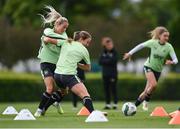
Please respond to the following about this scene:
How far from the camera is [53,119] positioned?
18.1 m

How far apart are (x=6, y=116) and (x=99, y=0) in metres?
62.3

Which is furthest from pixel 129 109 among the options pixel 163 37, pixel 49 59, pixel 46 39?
pixel 163 37

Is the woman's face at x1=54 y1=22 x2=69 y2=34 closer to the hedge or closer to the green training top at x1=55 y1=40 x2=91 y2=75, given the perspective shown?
the green training top at x1=55 y1=40 x2=91 y2=75

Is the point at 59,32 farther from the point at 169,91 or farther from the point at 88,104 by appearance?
the point at 169,91

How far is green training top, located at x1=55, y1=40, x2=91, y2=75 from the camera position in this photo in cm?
1789

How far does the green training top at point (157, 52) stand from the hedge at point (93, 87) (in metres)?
15.6

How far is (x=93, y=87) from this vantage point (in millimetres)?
38750

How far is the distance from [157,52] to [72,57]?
180 inches

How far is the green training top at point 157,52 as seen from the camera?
21812 mm

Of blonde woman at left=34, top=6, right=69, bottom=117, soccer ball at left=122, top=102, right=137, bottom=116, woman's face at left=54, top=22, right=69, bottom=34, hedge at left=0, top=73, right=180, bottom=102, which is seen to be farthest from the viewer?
hedge at left=0, top=73, right=180, bottom=102

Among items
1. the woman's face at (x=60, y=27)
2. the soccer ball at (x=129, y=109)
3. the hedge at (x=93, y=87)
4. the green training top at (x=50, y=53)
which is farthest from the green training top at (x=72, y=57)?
the hedge at (x=93, y=87)

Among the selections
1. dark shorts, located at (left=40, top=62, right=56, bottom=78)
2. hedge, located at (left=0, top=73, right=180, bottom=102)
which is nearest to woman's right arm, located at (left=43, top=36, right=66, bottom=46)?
dark shorts, located at (left=40, top=62, right=56, bottom=78)

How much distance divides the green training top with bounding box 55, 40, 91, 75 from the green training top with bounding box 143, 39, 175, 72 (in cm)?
Result: 410

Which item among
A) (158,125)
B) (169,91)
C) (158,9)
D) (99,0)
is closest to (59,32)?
(158,125)
